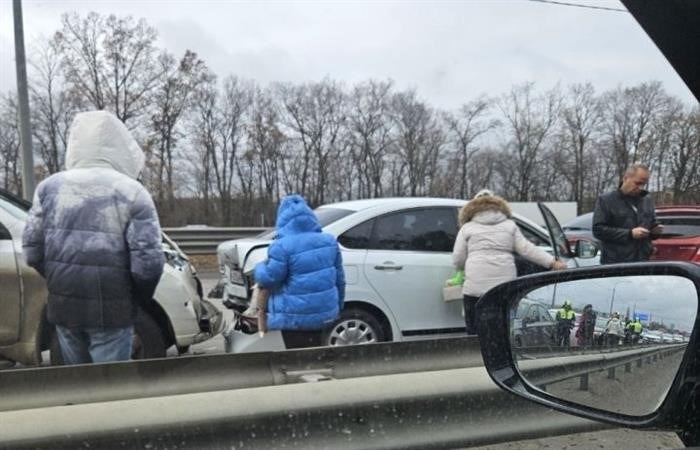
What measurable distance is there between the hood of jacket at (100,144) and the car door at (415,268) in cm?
280

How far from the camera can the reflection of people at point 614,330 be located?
1.13 m

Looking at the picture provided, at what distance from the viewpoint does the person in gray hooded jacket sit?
2.66 m

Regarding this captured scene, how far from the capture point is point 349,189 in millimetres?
51156

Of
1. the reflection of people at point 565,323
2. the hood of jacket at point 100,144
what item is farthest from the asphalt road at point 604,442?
the hood of jacket at point 100,144

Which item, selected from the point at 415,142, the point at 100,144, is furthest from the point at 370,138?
the point at 100,144

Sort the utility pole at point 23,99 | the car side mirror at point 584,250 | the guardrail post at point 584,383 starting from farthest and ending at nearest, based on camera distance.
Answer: the utility pole at point 23,99 → the car side mirror at point 584,250 → the guardrail post at point 584,383

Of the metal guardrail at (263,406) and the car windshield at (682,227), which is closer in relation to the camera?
the metal guardrail at (263,406)

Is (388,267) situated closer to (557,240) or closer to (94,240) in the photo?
(557,240)

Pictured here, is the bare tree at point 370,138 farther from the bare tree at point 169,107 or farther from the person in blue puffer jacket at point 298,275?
the person in blue puffer jacket at point 298,275

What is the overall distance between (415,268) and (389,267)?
0.81ft

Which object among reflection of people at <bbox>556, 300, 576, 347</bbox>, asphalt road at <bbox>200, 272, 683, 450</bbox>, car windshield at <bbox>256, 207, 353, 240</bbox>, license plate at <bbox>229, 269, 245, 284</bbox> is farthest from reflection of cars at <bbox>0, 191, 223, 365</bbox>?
reflection of people at <bbox>556, 300, 576, 347</bbox>

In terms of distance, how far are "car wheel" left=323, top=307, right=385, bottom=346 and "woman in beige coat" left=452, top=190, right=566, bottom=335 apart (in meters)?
0.98

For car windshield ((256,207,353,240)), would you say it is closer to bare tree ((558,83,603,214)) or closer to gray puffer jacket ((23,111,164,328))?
gray puffer jacket ((23,111,164,328))

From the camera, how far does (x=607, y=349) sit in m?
1.17
